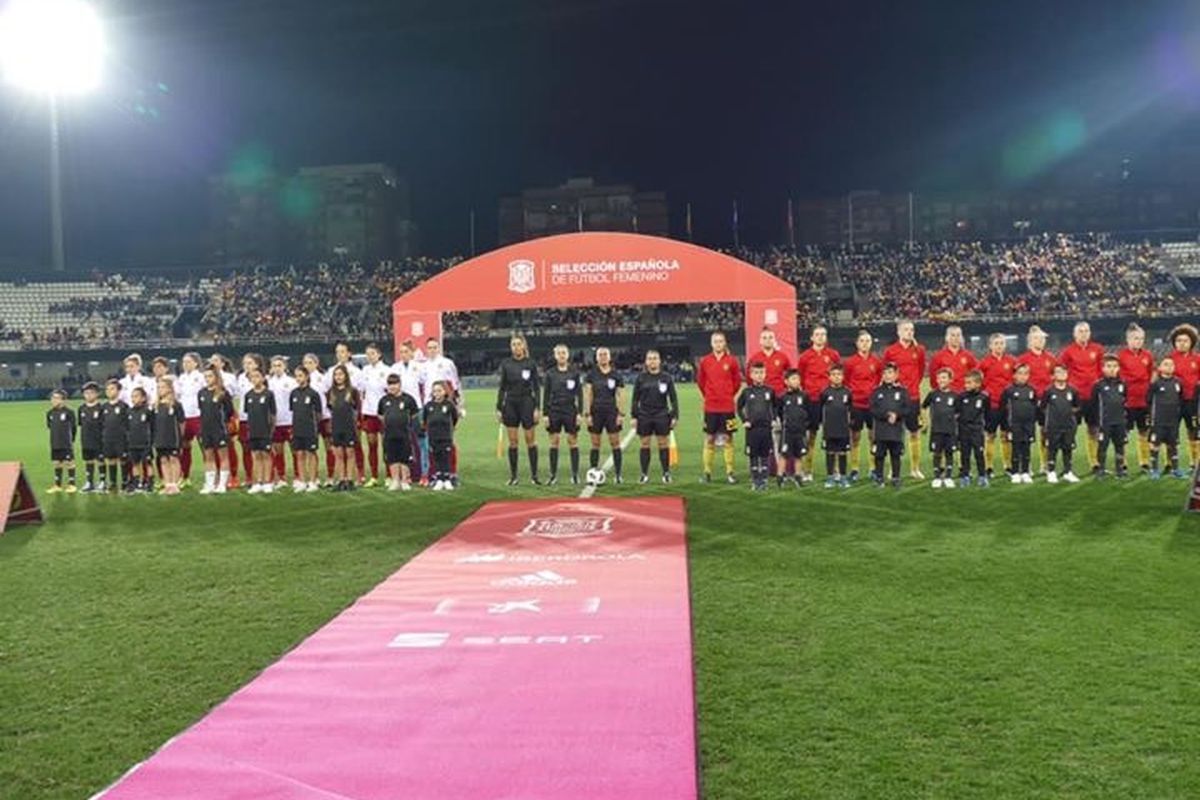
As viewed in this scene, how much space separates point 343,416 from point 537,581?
19.0 ft

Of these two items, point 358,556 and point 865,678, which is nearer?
point 865,678

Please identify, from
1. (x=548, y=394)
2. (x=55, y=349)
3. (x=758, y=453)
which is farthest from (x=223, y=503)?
(x=55, y=349)

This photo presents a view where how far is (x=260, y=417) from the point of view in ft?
38.0

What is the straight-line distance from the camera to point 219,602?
605cm

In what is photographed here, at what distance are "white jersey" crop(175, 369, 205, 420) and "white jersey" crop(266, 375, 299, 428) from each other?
3.89 ft

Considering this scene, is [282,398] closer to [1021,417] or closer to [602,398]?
[602,398]

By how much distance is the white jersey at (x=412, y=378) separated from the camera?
1190 cm

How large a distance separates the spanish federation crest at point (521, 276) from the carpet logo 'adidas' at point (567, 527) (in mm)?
6446

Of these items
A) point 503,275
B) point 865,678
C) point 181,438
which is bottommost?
point 865,678

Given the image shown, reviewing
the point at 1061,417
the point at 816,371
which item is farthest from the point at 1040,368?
the point at 816,371

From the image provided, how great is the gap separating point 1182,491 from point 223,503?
34.2ft

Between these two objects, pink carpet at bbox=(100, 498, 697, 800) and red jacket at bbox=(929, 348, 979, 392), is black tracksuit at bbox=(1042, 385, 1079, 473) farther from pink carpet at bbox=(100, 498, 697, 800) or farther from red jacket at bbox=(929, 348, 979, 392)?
pink carpet at bbox=(100, 498, 697, 800)

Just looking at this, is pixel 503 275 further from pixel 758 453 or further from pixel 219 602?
pixel 219 602

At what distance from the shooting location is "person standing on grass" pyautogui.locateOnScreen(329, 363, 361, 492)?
1139 cm
